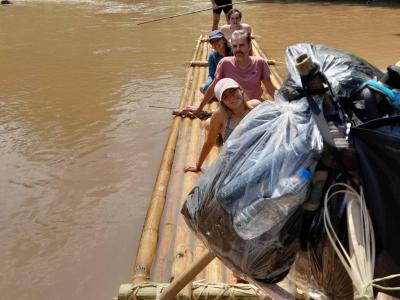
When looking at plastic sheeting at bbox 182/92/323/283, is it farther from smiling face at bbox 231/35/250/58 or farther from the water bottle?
smiling face at bbox 231/35/250/58

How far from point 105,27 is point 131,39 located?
2357 mm

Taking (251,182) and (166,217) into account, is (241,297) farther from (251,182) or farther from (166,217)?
(166,217)

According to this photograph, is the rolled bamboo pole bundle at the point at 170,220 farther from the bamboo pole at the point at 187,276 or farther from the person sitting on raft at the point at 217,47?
the person sitting on raft at the point at 217,47

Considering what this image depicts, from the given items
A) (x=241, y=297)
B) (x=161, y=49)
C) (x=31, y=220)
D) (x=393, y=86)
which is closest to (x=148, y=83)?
(x=161, y=49)

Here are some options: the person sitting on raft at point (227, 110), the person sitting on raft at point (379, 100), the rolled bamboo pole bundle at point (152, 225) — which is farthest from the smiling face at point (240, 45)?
the person sitting on raft at point (379, 100)

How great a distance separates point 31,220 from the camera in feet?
11.4

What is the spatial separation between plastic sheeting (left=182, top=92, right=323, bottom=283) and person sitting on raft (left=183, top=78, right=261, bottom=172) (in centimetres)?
137

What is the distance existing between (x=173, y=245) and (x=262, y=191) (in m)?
1.45

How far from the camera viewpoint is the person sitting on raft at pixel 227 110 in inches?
107

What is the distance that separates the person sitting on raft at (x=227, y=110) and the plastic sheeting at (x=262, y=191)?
54.1 inches

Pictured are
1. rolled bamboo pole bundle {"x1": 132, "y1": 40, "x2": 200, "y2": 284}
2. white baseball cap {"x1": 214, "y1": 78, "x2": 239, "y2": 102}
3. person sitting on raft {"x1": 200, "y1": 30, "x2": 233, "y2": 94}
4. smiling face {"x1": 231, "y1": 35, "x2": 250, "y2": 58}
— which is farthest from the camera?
person sitting on raft {"x1": 200, "y1": 30, "x2": 233, "y2": 94}

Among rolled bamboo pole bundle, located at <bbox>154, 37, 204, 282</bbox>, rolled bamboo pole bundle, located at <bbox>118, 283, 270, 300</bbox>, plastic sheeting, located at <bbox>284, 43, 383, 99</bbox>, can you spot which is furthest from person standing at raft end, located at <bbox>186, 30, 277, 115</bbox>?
plastic sheeting, located at <bbox>284, 43, 383, 99</bbox>

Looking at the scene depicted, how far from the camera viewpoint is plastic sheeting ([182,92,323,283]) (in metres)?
1.15

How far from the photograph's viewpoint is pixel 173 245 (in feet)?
8.29
